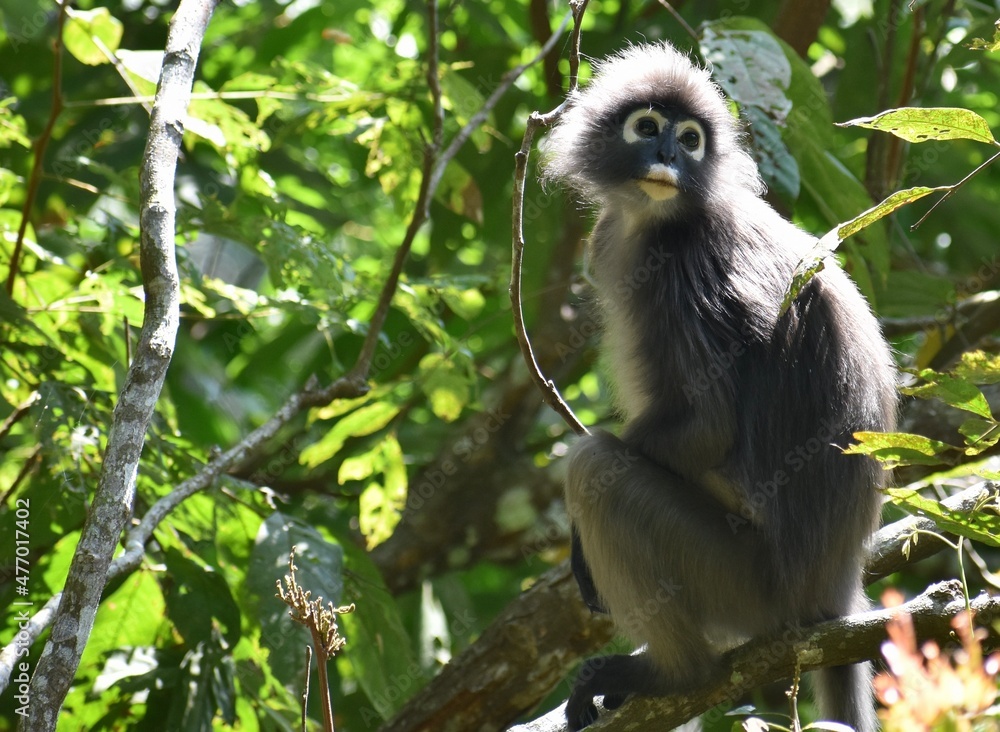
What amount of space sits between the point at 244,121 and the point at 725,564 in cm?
248

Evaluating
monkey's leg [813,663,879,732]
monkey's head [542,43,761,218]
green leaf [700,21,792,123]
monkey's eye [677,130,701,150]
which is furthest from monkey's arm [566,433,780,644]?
green leaf [700,21,792,123]

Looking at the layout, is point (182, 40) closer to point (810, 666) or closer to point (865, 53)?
point (810, 666)

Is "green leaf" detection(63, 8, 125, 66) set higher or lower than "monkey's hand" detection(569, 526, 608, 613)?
higher

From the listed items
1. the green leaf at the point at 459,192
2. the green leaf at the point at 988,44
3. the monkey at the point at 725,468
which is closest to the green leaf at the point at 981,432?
the green leaf at the point at 988,44

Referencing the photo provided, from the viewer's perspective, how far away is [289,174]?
594 cm

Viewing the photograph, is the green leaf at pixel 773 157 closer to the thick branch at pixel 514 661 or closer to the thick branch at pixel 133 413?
the thick branch at pixel 514 661

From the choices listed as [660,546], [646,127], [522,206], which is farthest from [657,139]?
[660,546]

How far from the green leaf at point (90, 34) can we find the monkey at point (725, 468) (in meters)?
2.12

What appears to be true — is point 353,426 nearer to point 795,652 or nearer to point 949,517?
point 795,652

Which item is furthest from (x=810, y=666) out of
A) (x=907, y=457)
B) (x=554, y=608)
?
(x=554, y=608)

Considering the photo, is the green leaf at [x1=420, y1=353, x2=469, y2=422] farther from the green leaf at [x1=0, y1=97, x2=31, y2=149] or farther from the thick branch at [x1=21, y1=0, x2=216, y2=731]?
the thick branch at [x1=21, y1=0, x2=216, y2=731]

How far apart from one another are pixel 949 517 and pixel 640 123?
227 cm

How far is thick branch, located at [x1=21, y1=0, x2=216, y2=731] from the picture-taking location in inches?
92.3

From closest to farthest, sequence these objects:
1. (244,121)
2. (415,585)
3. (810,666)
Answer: (810,666) → (244,121) → (415,585)
